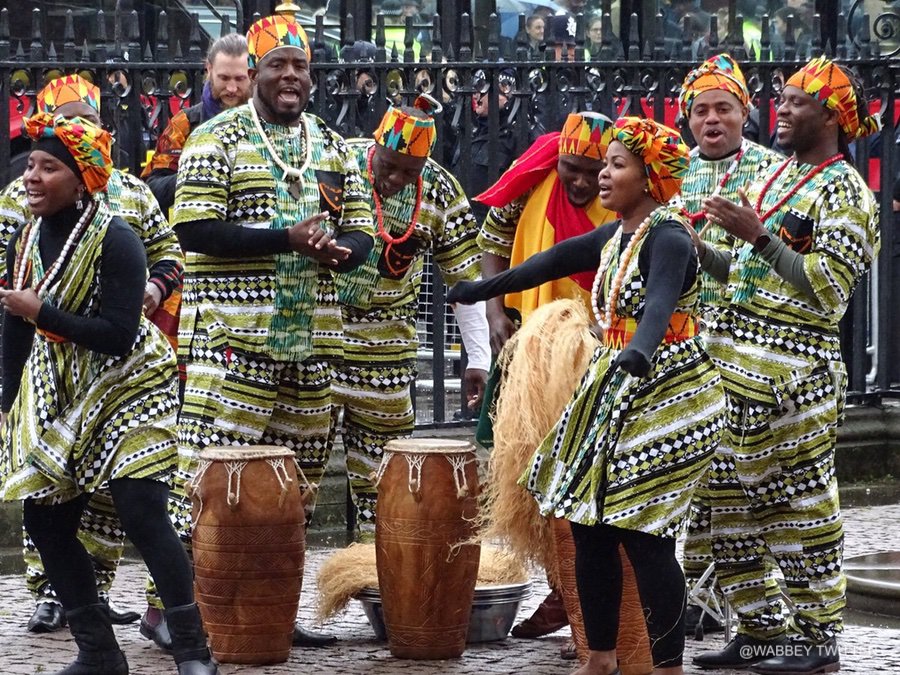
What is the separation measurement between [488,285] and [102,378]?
1330mm

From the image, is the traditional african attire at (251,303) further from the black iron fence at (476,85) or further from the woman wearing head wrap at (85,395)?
the black iron fence at (476,85)

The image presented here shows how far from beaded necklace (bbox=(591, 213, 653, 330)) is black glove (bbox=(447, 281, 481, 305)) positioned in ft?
1.43

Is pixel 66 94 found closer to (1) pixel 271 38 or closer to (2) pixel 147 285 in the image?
(2) pixel 147 285

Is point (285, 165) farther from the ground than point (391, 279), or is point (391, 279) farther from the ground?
point (285, 165)

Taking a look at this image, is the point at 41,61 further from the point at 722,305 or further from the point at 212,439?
the point at 722,305

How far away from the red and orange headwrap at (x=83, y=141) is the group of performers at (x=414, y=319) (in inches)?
0.4

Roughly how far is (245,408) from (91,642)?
3.40 feet

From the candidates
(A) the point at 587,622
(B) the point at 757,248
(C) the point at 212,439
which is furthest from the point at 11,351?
(B) the point at 757,248

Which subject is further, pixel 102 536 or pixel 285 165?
pixel 102 536

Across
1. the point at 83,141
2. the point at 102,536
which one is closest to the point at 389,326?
the point at 102,536

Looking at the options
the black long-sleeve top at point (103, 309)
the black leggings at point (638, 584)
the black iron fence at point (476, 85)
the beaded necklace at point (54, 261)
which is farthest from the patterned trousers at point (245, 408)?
the black iron fence at point (476, 85)

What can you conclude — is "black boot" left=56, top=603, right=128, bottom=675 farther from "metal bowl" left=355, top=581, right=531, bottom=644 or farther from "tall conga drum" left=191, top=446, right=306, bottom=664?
"metal bowl" left=355, top=581, right=531, bottom=644

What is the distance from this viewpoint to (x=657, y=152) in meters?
6.12

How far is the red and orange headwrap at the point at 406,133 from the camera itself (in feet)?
23.5
